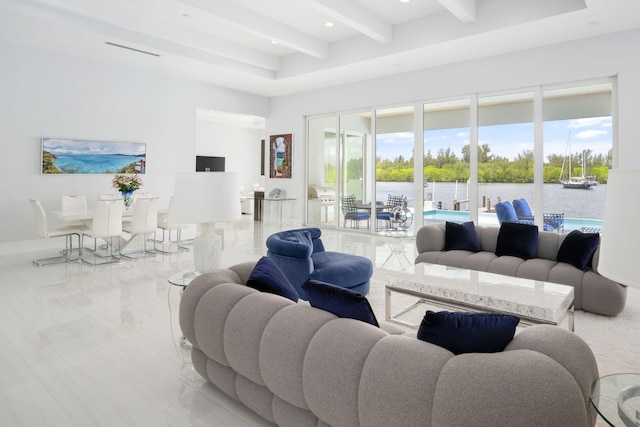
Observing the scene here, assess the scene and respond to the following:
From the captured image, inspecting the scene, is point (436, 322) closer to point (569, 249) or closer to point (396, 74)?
point (569, 249)

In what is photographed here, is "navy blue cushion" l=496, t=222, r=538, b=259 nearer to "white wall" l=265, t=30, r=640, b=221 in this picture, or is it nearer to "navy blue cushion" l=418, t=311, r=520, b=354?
"white wall" l=265, t=30, r=640, b=221

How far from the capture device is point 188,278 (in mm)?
2945

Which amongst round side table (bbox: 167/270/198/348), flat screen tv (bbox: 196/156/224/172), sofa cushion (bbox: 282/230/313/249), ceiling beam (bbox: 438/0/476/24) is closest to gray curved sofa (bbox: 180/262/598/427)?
round side table (bbox: 167/270/198/348)

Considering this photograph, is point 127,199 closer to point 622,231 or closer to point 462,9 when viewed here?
point 462,9

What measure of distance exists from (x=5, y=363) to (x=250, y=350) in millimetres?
1988

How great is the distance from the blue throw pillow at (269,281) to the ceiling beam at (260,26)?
4502mm

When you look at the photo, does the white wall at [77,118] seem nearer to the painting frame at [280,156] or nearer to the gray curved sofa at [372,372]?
the painting frame at [280,156]

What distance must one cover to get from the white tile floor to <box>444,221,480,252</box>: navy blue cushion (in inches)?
127

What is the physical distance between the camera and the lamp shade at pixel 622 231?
1066mm

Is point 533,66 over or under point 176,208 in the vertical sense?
over

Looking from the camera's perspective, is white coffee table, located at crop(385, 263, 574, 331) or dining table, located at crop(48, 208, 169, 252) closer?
white coffee table, located at crop(385, 263, 574, 331)

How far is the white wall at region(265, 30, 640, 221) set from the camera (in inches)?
226

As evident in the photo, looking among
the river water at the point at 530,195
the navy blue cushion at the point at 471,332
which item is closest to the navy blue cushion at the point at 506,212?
the river water at the point at 530,195

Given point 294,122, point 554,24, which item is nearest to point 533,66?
point 554,24
